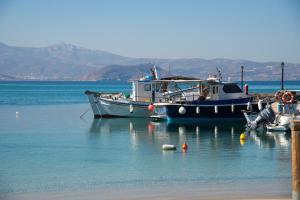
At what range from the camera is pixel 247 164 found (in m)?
22.3

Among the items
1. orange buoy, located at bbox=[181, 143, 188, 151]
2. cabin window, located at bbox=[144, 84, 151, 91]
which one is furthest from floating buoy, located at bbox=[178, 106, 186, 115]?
orange buoy, located at bbox=[181, 143, 188, 151]

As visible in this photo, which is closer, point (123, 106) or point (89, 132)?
point (89, 132)

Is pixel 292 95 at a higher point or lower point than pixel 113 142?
higher

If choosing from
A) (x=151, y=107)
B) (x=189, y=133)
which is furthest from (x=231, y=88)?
(x=189, y=133)

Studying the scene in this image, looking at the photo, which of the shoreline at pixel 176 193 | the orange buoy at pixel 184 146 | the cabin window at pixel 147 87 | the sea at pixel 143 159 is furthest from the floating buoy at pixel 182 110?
the shoreline at pixel 176 193

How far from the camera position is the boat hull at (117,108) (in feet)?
137

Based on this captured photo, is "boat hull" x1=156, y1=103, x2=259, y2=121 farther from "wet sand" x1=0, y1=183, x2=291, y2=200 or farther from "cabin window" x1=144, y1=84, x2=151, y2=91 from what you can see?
"wet sand" x1=0, y1=183, x2=291, y2=200

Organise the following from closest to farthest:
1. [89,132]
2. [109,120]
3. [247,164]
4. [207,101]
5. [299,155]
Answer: [299,155] → [247,164] → [89,132] → [207,101] → [109,120]

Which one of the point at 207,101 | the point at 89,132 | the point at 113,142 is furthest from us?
the point at 207,101

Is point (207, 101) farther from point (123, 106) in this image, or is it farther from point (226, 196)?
point (226, 196)

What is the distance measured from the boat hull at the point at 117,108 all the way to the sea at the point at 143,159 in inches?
141

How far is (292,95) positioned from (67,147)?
37.1ft

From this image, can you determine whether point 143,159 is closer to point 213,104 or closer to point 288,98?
point 288,98

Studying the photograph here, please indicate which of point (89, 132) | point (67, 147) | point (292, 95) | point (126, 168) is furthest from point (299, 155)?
point (89, 132)
